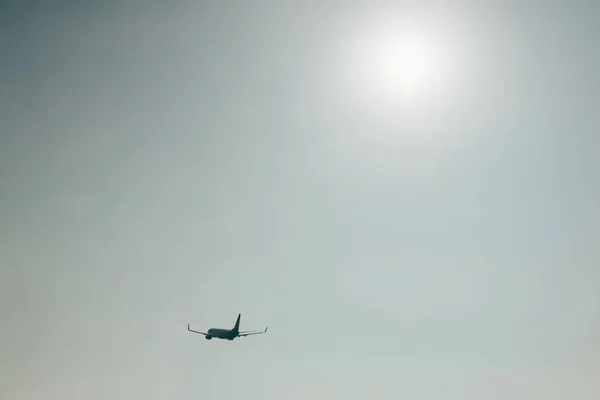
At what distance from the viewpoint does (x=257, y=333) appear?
602 ft

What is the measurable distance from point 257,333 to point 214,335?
2100cm

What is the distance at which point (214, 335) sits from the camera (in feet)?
613
